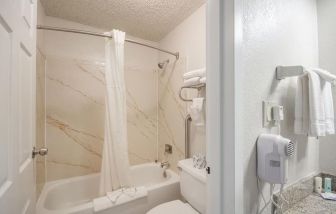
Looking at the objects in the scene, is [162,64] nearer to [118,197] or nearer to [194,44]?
[194,44]

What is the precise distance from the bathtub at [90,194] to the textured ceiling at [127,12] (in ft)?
6.32

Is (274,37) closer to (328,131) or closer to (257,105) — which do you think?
(257,105)

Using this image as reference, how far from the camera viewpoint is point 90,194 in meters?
2.05

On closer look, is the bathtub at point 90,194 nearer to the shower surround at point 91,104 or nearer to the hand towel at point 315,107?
the shower surround at point 91,104

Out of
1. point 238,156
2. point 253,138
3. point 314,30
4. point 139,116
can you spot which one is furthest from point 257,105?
point 139,116

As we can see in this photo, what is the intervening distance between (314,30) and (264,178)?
46.9 inches

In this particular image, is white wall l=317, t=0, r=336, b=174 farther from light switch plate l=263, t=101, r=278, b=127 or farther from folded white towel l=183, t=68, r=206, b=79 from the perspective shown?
folded white towel l=183, t=68, r=206, b=79

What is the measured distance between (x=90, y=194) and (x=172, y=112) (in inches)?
57.6

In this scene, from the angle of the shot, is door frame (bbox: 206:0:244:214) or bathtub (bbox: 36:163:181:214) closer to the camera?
door frame (bbox: 206:0:244:214)

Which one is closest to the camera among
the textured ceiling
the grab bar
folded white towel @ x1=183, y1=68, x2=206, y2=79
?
folded white towel @ x1=183, y1=68, x2=206, y2=79

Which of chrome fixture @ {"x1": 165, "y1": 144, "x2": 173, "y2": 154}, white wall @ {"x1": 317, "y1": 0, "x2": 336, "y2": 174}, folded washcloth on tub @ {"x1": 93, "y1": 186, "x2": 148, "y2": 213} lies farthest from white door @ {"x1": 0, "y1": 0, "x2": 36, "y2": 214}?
white wall @ {"x1": 317, "y1": 0, "x2": 336, "y2": 174}

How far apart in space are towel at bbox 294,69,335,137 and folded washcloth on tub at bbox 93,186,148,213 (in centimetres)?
141

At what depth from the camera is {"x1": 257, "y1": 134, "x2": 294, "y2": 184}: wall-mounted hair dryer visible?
76cm

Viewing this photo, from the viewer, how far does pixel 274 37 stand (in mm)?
914
